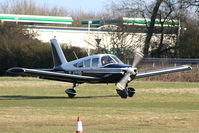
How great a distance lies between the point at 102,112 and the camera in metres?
20.5

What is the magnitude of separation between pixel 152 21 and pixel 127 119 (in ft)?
134

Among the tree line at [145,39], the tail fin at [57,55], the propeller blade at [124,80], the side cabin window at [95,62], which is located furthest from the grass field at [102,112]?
the tree line at [145,39]

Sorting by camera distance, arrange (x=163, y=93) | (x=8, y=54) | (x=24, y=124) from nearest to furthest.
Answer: (x=24, y=124), (x=163, y=93), (x=8, y=54)

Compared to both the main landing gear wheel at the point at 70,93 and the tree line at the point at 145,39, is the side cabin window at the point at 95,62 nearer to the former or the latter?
the main landing gear wheel at the point at 70,93

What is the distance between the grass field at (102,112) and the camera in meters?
16.1

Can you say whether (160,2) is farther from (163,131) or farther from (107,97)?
(163,131)

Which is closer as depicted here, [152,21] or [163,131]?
[163,131]

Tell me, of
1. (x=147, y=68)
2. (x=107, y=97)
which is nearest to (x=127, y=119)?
(x=107, y=97)

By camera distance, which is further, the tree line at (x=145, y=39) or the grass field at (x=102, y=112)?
the tree line at (x=145, y=39)

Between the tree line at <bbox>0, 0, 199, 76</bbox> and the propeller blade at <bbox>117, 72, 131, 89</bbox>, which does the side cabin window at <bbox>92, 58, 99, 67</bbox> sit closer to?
the propeller blade at <bbox>117, 72, 131, 89</bbox>

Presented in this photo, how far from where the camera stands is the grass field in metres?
16.1

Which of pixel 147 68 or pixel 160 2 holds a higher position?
pixel 160 2

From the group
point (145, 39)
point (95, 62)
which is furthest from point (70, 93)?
point (145, 39)

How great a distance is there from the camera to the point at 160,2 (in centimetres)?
5653
